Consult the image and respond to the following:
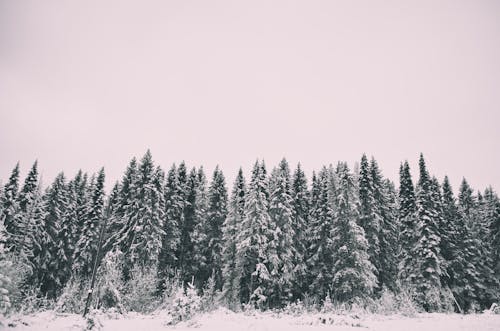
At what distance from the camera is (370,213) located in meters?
34.9

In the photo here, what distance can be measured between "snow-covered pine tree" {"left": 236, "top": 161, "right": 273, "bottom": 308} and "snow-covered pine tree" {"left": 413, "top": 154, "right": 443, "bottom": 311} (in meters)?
14.9

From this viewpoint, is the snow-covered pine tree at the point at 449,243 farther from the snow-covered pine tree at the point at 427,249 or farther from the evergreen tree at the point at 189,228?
the evergreen tree at the point at 189,228

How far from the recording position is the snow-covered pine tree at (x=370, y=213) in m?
34.1

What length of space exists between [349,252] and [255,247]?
8850 millimetres

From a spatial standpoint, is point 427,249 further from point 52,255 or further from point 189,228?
point 52,255

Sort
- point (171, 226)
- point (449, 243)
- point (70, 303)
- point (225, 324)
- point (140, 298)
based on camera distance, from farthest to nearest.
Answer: point (171, 226) → point (449, 243) → point (140, 298) → point (70, 303) → point (225, 324)

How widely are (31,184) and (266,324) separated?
39.7m

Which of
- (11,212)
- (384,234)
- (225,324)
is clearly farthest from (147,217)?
(384,234)

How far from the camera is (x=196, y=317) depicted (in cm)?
1702

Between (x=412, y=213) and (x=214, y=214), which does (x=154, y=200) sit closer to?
(x=214, y=214)

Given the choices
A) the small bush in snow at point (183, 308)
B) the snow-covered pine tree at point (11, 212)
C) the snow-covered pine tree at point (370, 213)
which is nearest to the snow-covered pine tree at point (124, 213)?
the snow-covered pine tree at point (11, 212)

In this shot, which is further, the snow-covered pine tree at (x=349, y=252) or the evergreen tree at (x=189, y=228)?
the evergreen tree at (x=189, y=228)

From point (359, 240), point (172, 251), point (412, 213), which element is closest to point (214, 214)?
point (172, 251)

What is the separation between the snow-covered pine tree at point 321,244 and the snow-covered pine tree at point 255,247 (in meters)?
5.27
